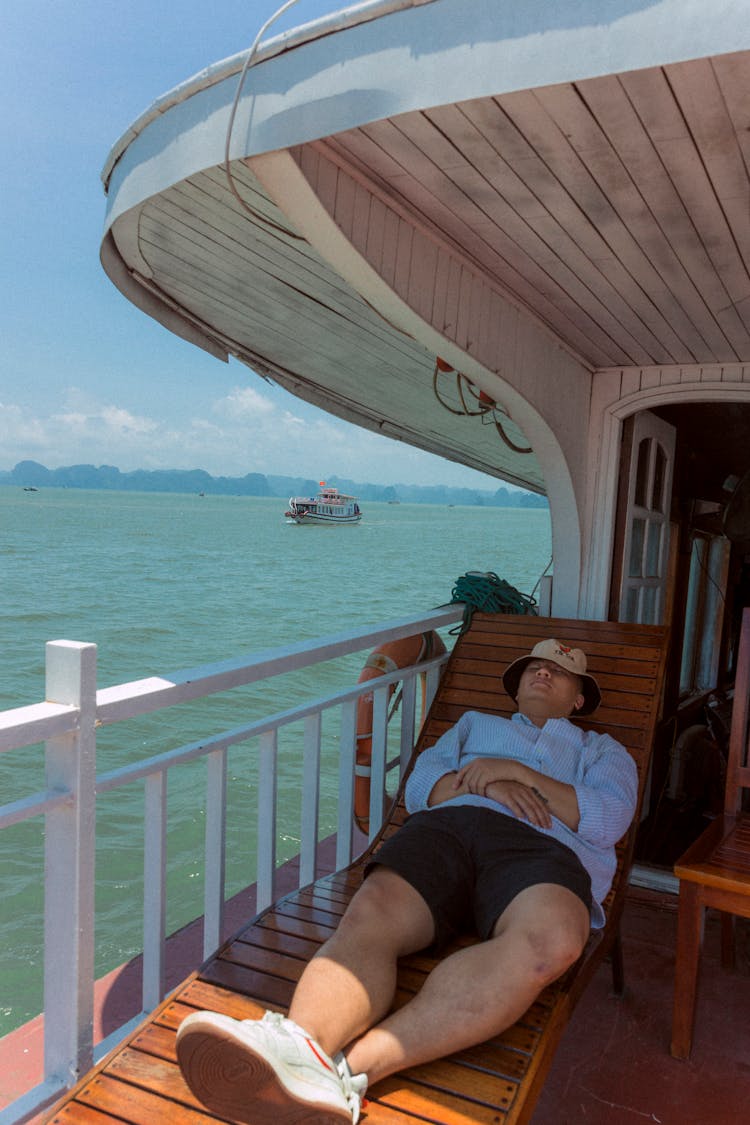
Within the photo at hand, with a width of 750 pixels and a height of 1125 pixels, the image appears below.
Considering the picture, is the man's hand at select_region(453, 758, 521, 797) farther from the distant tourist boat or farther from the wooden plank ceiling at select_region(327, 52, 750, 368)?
the distant tourist boat

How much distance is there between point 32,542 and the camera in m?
51.1

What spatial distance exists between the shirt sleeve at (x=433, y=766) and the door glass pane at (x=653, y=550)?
6.43 feet

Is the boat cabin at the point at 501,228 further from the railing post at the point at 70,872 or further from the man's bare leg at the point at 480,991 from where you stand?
the man's bare leg at the point at 480,991

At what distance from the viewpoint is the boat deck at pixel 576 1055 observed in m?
1.44

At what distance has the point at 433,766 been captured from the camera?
2350mm

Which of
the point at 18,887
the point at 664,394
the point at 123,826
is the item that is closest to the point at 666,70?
the point at 664,394

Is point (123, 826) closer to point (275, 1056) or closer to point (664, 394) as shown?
point (664, 394)

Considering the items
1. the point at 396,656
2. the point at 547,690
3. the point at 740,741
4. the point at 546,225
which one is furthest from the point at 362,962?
the point at 546,225

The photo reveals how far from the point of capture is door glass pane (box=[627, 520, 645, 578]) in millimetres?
3980

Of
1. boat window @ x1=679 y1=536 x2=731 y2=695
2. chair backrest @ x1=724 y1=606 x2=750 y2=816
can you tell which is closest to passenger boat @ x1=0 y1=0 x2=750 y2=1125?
chair backrest @ x1=724 y1=606 x2=750 y2=816

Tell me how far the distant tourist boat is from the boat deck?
70.0 m

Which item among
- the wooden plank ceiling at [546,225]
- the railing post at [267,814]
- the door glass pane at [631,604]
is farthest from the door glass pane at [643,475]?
the railing post at [267,814]

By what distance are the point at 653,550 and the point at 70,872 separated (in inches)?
131

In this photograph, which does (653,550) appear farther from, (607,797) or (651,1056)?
(651,1056)
